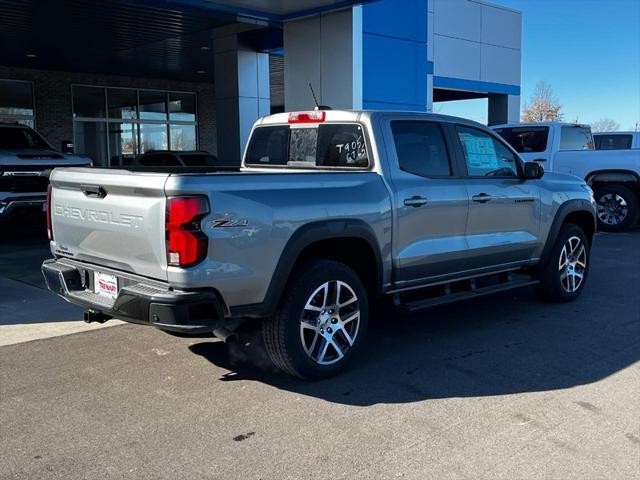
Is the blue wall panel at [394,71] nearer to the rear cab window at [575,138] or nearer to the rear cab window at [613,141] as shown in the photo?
the rear cab window at [575,138]

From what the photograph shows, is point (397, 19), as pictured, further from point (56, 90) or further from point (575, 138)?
point (56, 90)

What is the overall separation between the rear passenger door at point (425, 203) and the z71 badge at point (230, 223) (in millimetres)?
1446

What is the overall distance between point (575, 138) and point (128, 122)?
14721 mm

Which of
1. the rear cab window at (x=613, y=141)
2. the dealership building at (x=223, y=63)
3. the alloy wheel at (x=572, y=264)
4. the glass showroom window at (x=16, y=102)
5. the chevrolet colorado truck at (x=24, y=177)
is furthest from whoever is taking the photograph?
the glass showroom window at (x=16, y=102)

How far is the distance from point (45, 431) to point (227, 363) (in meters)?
1.51

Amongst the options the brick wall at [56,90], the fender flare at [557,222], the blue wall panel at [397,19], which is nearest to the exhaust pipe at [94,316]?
the fender flare at [557,222]

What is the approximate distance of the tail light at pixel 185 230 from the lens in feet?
12.5

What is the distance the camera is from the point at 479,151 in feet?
19.7

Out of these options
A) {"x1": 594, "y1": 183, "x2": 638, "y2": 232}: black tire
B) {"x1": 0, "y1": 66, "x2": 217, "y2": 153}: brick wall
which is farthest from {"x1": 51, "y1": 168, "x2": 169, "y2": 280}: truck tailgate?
{"x1": 0, "y1": 66, "x2": 217, "y2": 153}: brick wall

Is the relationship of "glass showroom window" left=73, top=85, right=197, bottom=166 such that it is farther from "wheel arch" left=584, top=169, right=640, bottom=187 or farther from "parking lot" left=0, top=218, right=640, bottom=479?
"parking lot" left=0, top=218, right=640, bottom=479

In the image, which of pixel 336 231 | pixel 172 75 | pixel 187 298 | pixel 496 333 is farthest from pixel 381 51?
pixel 172 75

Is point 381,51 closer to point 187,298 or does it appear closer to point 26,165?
point 26,165

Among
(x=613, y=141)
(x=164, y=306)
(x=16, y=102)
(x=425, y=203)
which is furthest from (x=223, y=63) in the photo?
(x=164, y=306)

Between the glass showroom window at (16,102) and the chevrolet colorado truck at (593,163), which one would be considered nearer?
the chevrolet colorado truck at (593,163)
